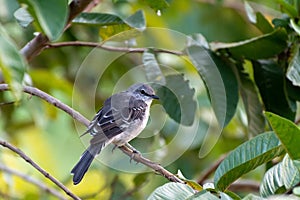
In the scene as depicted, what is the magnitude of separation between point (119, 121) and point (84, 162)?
39cm

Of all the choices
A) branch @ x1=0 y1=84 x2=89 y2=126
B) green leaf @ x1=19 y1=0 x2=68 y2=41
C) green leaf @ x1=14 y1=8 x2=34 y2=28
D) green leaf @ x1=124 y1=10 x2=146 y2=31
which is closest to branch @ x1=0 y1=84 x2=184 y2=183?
branch @ x1=0 y1=84 x2=89 y2=126

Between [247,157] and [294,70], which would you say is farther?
[294,70]

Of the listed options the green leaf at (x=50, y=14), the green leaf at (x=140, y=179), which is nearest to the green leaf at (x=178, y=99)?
the green leaf at (x=140, y=179)

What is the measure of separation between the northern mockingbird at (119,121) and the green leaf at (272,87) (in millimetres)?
465

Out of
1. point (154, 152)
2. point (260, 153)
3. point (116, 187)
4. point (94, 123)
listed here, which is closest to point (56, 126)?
point (116, 187)

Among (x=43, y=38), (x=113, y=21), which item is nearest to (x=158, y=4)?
(x=113, y=21)

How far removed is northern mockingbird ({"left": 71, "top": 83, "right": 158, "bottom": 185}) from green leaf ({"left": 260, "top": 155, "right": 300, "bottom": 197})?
2.44 ft

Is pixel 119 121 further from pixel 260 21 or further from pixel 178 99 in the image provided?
pixel 260 21

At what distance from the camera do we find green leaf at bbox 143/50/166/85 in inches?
108

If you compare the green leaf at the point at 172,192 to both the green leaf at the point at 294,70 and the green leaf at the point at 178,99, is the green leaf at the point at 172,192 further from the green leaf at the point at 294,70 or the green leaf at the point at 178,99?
the green leaf at the point at 178,99

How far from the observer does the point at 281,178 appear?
1831 mm

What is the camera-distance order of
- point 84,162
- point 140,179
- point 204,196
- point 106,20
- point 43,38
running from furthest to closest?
point 140,179 → point 106,20 → point 84,162 → point 43,38 → point 204,196

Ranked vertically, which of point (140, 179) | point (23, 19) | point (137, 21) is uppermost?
point (23, 19)

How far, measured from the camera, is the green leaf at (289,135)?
1.73 metres
